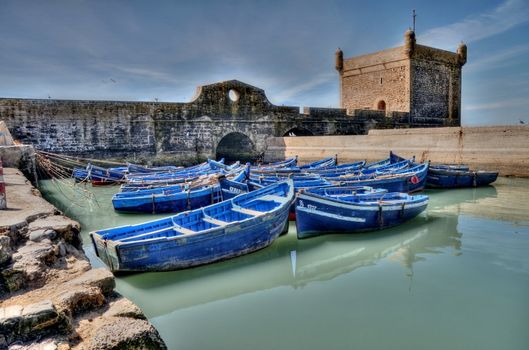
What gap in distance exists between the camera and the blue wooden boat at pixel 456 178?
43.4ft

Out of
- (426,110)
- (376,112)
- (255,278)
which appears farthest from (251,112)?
(255,278)

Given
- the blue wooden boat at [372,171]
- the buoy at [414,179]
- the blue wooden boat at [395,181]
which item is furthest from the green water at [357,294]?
the blue wooden boat at [372,171]

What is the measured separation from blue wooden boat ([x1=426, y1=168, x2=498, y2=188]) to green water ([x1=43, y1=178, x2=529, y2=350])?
17.2 feet

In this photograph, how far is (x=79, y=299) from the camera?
3045mm

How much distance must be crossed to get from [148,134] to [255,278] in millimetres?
16132

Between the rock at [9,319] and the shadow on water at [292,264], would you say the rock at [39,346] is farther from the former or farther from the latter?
the shadow on water at [292,264]

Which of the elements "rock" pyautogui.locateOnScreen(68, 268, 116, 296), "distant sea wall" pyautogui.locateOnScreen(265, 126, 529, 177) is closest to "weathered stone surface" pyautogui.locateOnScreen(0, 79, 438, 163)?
"distant sea wall" pyautogui.locateOnScreen(265, 126, 529, 177)

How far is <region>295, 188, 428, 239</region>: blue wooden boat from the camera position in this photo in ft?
23.6

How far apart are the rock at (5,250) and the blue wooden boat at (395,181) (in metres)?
8.09

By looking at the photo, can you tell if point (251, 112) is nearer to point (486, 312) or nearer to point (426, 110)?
point (426, 110)

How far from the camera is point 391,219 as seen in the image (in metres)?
7.96

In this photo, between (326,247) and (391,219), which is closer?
(326,247)

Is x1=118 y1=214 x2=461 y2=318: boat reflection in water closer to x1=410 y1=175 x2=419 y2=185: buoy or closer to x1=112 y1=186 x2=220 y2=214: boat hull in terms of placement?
x1=112 y1=186 x2=220 y2=214: boat hull

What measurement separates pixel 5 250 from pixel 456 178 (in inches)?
540
